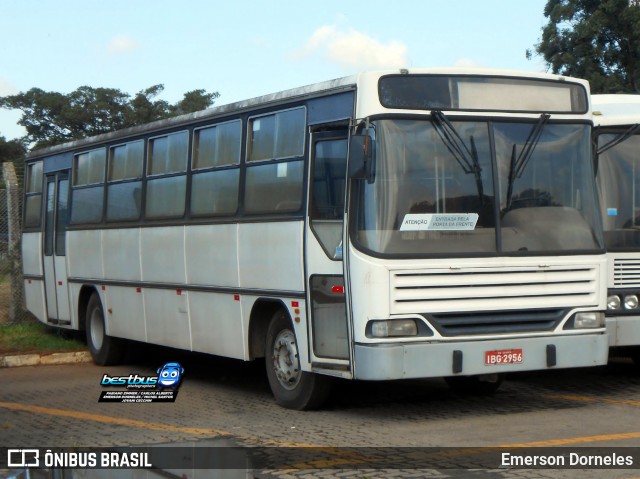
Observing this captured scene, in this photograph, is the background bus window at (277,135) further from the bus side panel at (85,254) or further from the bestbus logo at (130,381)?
the bus side panel at (85,254)

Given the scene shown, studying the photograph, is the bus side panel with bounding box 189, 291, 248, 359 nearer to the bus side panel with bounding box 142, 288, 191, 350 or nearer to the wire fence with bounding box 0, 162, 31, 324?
the bus side panel with bounding box 142, 288, 191, 350

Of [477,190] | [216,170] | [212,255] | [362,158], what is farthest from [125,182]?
[477,190]

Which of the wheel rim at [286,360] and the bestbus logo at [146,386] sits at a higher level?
the wheel rim at [286,360]

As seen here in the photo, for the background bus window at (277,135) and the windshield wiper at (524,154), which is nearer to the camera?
the windshield wiper at (524,154)

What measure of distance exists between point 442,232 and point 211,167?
12.3ft

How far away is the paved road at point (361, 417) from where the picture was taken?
9242 millimetres

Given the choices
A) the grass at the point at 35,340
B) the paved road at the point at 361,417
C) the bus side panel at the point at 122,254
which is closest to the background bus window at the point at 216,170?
the bus side panel at the point at 122,254

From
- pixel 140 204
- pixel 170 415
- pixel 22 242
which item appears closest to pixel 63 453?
pixel 170 415

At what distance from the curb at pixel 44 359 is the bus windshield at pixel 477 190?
8262 millimetres

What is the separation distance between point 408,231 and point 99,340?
7887 mm

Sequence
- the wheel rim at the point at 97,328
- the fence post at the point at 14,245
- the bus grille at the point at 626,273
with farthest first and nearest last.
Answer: the fence post at the point at 14,245 → the wheel rim at the point at 97,328 → the bus grille at the point at 626,273

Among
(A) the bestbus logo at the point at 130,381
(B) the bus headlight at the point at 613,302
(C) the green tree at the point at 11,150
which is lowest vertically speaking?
(A) the bestbus logo at the point at 130,381

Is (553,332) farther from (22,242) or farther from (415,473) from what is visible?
(22,242)

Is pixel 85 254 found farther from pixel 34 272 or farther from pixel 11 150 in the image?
pixel 11 150
